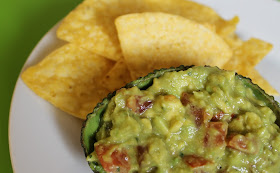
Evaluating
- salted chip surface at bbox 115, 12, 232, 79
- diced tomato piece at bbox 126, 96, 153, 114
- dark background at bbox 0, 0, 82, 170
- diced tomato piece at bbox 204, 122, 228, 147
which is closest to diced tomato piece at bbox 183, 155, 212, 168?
diced tomato piece at bbox 204, 122, 228, 147

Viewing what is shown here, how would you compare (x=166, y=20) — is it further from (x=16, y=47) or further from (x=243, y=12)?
(x=16, y=47)

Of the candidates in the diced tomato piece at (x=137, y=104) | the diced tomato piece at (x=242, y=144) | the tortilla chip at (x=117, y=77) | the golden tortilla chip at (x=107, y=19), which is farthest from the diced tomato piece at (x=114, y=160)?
the golden tortilla chip at (x=107, y=19)

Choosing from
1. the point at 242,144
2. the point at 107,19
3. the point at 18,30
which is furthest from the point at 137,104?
the point at 18,30

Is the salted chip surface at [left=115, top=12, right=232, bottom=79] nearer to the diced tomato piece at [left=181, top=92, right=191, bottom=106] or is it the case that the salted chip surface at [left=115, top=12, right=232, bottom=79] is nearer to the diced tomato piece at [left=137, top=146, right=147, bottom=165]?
the diced tomato piece at [left=181, top=92, right=191, bottom=106]

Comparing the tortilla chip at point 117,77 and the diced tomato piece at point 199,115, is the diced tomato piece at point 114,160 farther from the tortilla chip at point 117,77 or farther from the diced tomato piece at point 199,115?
the tortilla chip at point 117,77

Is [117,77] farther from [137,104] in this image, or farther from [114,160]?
[114,160]

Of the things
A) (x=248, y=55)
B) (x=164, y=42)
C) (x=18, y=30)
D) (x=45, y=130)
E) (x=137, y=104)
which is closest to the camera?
(x=137, y=104)

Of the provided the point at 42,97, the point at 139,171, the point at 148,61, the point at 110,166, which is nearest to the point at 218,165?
the point at 139,171
